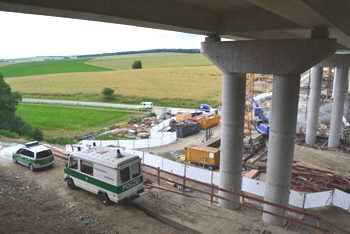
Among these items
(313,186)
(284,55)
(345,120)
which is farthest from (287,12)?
(345,120)

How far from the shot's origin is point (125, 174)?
12.5 meters

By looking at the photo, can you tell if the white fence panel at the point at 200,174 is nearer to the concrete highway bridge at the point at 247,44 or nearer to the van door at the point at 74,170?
the concrete highway bridge at the point at 247,44

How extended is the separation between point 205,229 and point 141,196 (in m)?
4.16

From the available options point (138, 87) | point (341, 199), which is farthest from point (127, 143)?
point (138, 87)

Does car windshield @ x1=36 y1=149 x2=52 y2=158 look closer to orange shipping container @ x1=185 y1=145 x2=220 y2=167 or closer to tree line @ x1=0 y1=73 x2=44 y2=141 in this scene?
orange shipping container @ x1=185 y1=145 x2=220 y2=167

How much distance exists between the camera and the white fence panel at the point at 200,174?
18875mm

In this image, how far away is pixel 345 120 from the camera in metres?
38.2

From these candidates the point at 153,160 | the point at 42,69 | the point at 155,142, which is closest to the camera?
the point at 153,160

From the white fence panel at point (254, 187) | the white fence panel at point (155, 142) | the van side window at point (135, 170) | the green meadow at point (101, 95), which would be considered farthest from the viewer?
the green meadow at point (101, 95)

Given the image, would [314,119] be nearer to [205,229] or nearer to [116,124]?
[205,229]

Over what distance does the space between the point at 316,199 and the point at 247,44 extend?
391 inches

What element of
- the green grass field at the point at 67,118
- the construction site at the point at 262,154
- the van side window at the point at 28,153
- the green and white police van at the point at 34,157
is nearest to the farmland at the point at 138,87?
the green grass field at the point at 67,118

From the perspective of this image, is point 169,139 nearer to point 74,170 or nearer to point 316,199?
point 316,199

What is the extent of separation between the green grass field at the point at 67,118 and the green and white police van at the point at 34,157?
65.5 ft
